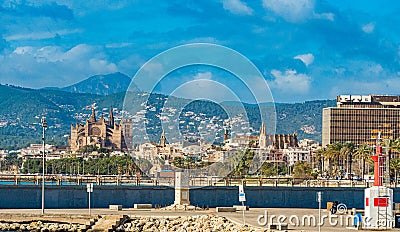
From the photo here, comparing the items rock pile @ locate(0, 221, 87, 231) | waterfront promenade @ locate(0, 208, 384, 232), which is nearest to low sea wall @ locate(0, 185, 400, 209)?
waterfront promenade @ locate(0, 208, 384, 232)

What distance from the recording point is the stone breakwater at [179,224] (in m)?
47.0

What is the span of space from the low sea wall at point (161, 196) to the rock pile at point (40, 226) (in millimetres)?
10648

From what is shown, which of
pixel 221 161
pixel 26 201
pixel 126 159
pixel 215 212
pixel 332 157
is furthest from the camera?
pixel 126 159

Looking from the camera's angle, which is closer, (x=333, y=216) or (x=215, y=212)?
(x=333, y=216)

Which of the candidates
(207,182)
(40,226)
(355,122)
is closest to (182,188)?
(40,226)

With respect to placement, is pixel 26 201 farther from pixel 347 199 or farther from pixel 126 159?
pixel 126 159

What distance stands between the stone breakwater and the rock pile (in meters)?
2.65

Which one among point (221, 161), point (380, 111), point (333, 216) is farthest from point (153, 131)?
point (380, 111)

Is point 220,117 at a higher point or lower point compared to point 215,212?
higher

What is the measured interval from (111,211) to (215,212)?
252 inches

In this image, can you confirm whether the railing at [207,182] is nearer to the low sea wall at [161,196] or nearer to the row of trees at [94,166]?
the low sea wall at [161,196]

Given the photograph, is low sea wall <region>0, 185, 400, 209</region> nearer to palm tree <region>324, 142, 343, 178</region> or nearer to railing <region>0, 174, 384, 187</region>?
railing <region>0, 174, 384, 187</region>

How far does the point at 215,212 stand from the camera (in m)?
Answer: 56.5

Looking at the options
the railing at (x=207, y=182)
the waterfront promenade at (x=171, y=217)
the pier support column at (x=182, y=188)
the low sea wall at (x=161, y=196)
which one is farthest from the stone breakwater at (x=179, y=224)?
the railing at (x=207, y=182)
